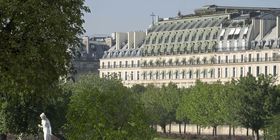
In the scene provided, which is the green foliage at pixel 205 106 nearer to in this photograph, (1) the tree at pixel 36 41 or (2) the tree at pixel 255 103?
(2) the tree at pixel 255 103

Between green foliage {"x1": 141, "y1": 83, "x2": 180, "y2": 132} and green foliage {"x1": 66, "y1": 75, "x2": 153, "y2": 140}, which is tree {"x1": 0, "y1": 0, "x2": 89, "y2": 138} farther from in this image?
green foliage {"x1": 141, "y1": 83, "x2": 180, "y2": 132}

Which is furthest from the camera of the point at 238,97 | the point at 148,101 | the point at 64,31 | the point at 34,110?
the point at 148,101

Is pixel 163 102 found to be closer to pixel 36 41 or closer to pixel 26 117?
pixel 26 117

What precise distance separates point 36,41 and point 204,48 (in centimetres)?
14971

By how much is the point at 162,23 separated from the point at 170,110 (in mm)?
75316

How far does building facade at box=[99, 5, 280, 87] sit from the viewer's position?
528 feet

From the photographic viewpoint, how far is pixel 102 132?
152ft

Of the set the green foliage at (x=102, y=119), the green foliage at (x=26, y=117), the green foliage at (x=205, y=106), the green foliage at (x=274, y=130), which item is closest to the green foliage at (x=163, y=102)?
the green foliage at (x=205, y=106)

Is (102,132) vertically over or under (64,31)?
under

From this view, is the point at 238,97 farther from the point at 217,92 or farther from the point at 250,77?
the point at 217,92

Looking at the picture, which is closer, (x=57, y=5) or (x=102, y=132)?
(x=57, y=5)

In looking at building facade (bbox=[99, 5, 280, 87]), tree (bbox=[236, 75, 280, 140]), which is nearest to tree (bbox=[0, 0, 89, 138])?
tree (bbox=[236, 75, 280, 140])

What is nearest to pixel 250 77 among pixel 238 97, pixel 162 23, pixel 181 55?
pixel 238 97

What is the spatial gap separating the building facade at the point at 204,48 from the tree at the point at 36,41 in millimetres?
126074
